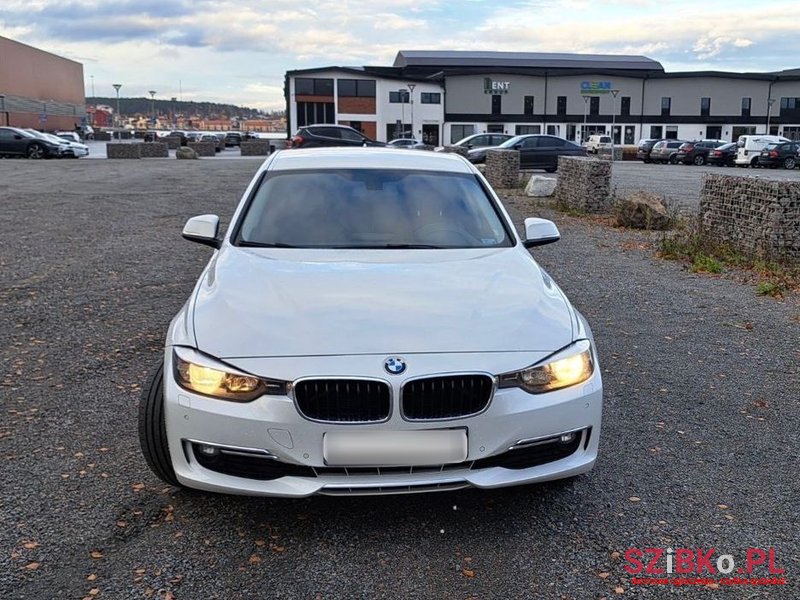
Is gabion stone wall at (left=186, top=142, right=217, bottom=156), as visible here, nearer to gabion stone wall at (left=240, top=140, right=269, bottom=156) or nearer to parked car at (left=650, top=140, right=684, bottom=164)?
gabion stone wall at (left=240, top=140, right=269, bottom=156)

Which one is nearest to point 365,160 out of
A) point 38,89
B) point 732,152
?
point 732,152

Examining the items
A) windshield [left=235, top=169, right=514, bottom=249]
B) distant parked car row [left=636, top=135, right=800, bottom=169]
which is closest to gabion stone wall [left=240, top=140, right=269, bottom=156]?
distant parked car row [left=636, top=135, right=800, bottom=169]

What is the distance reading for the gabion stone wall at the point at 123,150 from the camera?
38875 millimetres

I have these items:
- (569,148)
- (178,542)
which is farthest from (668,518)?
(569,148)

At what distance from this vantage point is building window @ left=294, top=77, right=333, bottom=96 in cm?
6938

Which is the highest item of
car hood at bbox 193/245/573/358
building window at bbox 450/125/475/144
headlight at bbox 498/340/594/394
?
building window at bbox 450/125/475/144

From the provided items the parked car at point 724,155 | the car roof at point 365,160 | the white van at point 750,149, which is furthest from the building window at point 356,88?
the car roof at point 365,160

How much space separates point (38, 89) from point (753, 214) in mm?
84306

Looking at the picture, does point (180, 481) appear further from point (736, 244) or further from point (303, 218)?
point (736, 244)

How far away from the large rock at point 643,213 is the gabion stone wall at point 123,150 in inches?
1242

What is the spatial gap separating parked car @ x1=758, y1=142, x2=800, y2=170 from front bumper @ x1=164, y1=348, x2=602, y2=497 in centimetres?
3952

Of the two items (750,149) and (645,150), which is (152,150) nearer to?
(645,150)

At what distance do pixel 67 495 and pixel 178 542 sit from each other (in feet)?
2.38

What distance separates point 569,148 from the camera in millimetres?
31125
